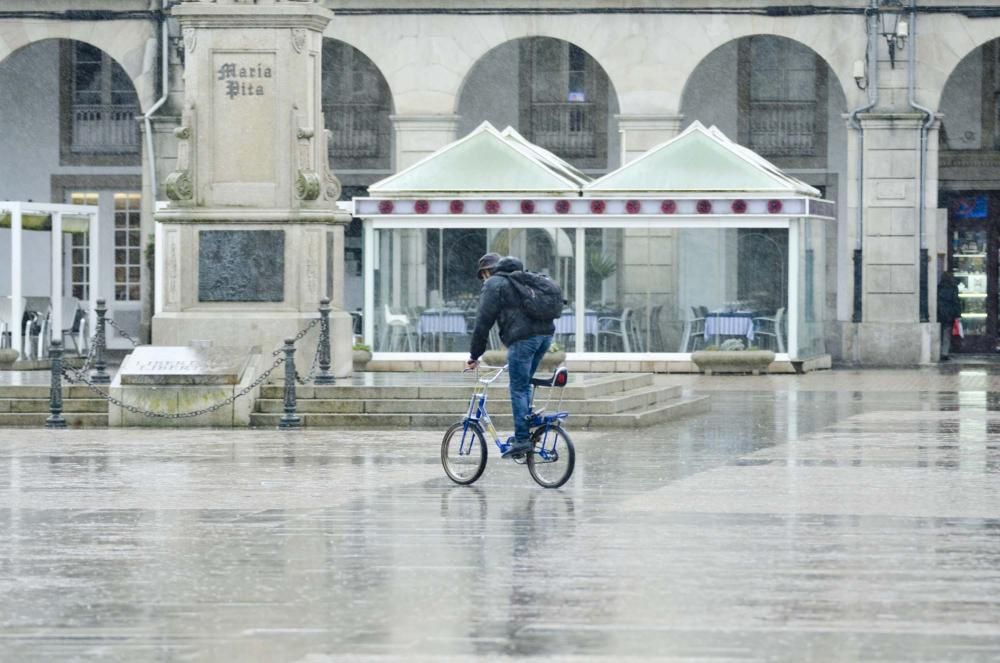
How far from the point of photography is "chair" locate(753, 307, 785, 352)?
111 feet

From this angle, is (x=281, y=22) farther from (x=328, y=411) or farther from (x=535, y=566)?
(x=535, y=566)

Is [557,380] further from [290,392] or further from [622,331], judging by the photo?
[622,331]

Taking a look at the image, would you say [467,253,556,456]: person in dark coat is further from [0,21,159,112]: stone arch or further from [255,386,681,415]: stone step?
[0,21,159,112]: stone arch

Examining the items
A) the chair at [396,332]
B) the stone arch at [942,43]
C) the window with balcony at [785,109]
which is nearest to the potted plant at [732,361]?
the chair at [396,332]

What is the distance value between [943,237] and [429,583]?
27875 millimetres

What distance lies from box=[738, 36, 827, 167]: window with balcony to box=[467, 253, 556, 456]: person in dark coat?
2372 centimetres

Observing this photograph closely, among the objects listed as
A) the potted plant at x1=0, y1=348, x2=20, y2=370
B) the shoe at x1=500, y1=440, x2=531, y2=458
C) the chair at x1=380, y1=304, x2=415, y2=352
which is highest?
the chair at x1=380, y1=304, x2=415, y2=352

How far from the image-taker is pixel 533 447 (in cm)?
1575

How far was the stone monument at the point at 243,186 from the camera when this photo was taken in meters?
22.9

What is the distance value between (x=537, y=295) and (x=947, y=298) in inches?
905

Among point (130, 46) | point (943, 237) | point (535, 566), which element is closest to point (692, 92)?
point (943, 237)

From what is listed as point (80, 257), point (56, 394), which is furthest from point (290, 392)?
point (80, 257)

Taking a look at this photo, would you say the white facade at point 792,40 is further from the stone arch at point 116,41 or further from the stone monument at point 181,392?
the stone monument at point 181,392

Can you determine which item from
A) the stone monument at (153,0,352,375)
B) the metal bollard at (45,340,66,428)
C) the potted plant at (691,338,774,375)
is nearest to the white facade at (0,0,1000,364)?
the potted plant at (691,338,774,375)
